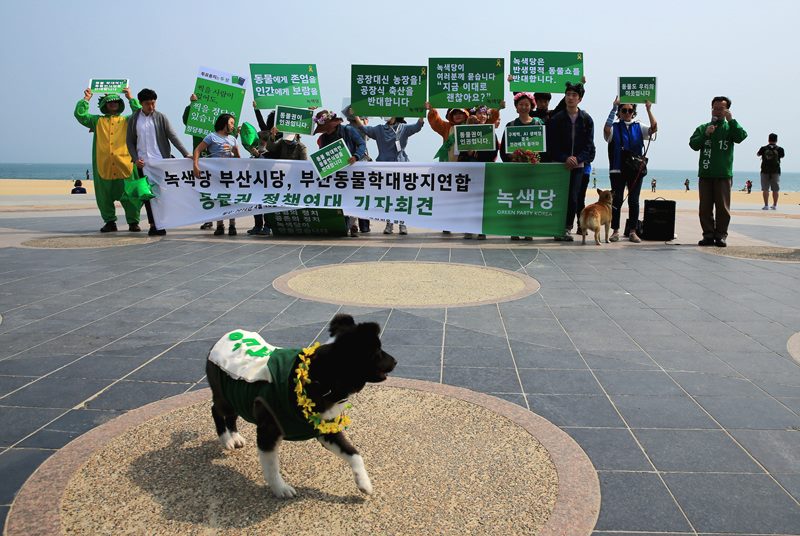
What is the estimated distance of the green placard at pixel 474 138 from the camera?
35.5ft

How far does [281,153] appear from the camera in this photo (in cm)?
1157

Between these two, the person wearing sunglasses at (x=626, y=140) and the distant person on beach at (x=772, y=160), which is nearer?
the person wearing sunglasses at (x=626, y=140)

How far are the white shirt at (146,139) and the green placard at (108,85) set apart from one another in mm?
686

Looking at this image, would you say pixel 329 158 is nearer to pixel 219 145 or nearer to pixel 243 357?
pixel 219 145

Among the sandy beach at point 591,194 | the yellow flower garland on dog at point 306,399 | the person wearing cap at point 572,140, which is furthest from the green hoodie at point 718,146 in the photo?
the sandy beach at point 591,194

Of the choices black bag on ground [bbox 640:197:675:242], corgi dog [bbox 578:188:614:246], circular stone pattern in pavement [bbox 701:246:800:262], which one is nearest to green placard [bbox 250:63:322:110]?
corgi dog [bbox 578:188:614:246]

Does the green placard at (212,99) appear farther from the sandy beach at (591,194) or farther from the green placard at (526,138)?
the sandy beach at (591,194)

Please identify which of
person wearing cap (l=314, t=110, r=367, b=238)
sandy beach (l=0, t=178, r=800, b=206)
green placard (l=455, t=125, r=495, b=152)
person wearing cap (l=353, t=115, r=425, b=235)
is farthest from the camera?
sandy beach (l=0, t=178, r=800, b=206)

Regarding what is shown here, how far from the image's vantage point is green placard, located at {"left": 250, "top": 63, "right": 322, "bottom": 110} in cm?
1177

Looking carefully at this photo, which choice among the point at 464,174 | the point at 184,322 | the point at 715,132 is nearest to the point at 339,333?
the point at 184,322

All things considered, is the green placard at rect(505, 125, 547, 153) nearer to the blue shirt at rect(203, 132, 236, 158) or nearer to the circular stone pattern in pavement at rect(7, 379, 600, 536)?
the blue shirt at rect(203, 132, 236, 158)

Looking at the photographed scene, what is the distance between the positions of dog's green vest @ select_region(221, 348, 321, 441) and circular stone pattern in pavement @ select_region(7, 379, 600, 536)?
1.16 ft

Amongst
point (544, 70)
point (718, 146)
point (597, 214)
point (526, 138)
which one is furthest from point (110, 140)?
point (718, 146)

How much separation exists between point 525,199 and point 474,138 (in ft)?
4.63
